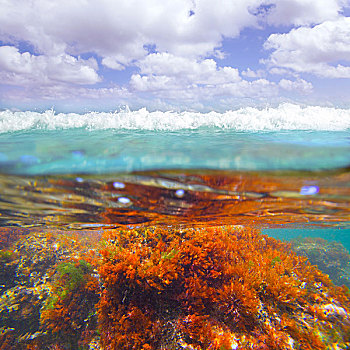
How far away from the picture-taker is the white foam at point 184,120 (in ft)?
36.6

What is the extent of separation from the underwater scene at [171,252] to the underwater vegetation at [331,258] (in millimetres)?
11075

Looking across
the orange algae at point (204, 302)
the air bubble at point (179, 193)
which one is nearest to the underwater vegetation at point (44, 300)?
the orange algae at point (204, 302)

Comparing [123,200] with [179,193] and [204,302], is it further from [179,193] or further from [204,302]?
[204,302]

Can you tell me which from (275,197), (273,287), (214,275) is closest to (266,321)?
(273,287)

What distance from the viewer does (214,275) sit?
21.5 ft

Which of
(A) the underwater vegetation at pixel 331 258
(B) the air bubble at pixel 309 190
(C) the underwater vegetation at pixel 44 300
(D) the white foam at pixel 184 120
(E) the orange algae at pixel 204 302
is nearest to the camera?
(E) the orange algae at pixel 204 302

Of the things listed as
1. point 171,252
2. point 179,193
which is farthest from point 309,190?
point 171,252

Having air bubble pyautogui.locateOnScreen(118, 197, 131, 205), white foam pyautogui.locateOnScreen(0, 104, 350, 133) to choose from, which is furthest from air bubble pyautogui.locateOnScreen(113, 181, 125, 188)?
white foam pyautogui.locateOnScreen(0, 104, 350, 133)

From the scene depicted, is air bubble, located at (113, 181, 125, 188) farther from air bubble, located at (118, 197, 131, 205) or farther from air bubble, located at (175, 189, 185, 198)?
air bubble, located at (175, 189, 185, 198)

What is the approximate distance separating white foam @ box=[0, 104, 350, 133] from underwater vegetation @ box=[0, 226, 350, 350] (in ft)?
20.6

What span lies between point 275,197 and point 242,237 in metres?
4.84

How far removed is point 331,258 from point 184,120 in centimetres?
1943

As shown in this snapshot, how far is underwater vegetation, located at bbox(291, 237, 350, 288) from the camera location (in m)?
16.5

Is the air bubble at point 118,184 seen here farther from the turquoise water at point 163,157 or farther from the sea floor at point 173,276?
the turquoise water at point 163,157
